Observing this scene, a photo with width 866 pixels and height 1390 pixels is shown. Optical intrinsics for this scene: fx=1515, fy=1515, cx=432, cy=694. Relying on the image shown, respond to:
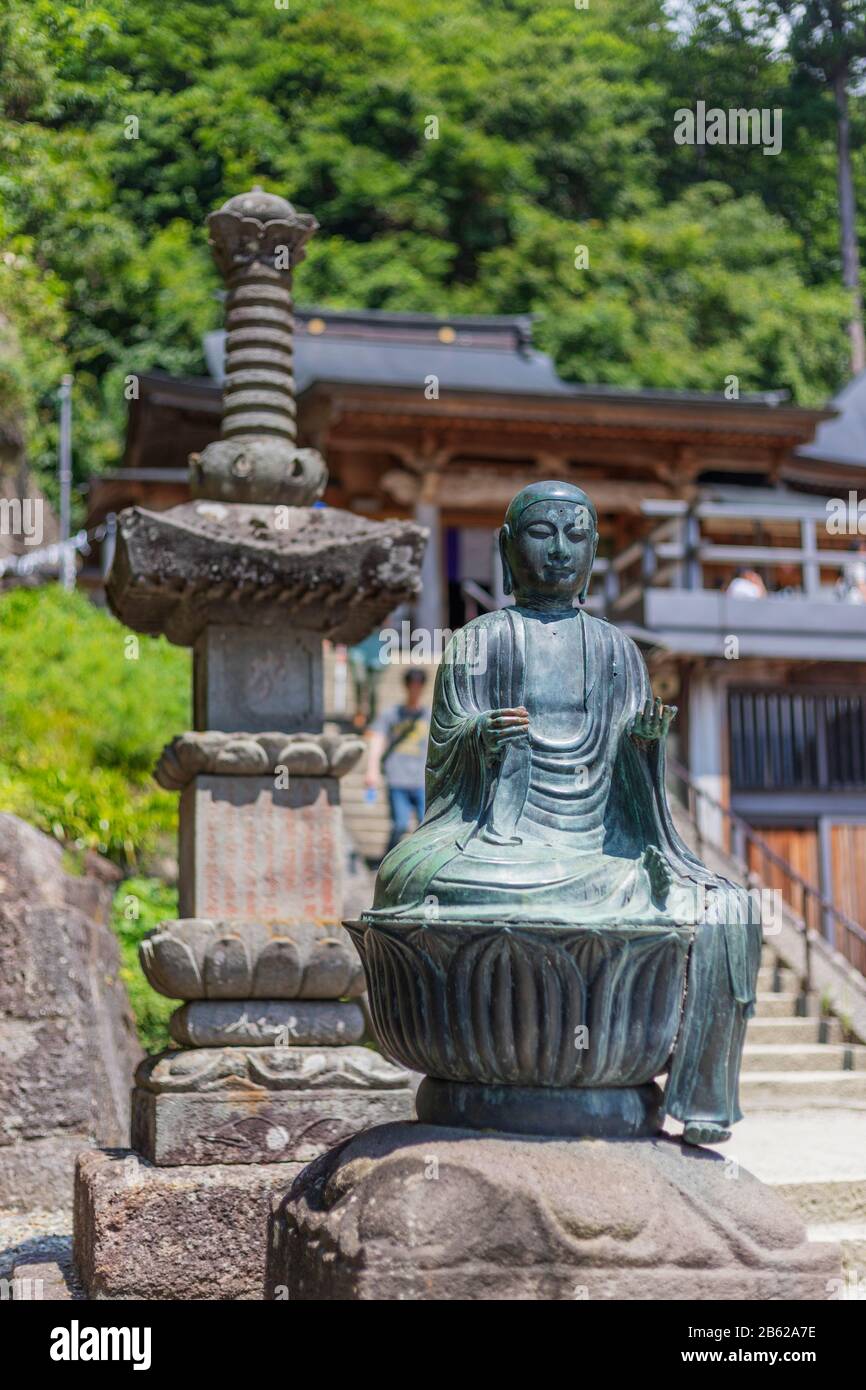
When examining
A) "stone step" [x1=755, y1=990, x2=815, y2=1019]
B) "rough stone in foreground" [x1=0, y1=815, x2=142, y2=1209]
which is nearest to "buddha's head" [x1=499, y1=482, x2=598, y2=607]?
"rough stone in foreground" [x1=0, y1=815, x2=142, y2=1209]

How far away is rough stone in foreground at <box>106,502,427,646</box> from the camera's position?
647 centimetres

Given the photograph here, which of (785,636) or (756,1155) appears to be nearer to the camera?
(756,1155)

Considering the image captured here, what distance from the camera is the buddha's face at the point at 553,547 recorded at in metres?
4.88

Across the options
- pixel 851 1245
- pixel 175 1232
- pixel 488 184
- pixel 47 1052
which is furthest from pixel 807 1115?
pixel 488 184

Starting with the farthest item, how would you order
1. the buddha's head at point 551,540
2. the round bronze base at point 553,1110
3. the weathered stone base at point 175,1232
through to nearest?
the weathered stone base at point 175,1232, the buddha's head at point 551,540, the round bronze base at point 553,1110

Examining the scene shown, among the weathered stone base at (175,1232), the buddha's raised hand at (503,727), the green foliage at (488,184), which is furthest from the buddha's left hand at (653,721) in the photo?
the green foliage at (488,184)

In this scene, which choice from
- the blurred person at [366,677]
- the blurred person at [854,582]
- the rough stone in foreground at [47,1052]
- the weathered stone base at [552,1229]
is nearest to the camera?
the weathered stone base at [552,1229]

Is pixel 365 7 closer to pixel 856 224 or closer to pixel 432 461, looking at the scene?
pixel 856 224

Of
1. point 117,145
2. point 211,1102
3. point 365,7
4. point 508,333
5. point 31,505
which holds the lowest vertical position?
point 211,1102

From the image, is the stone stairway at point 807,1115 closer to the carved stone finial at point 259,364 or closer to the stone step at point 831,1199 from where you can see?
the stone step at point 831,1199

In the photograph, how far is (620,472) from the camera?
72.0 feet

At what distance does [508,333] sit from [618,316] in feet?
16.5

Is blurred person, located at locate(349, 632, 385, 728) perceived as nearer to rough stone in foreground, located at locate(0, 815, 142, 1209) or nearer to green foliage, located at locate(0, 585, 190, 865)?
green foliage, located at locate(0, 585, 190, 865)

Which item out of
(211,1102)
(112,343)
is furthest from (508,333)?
(211,1102)
